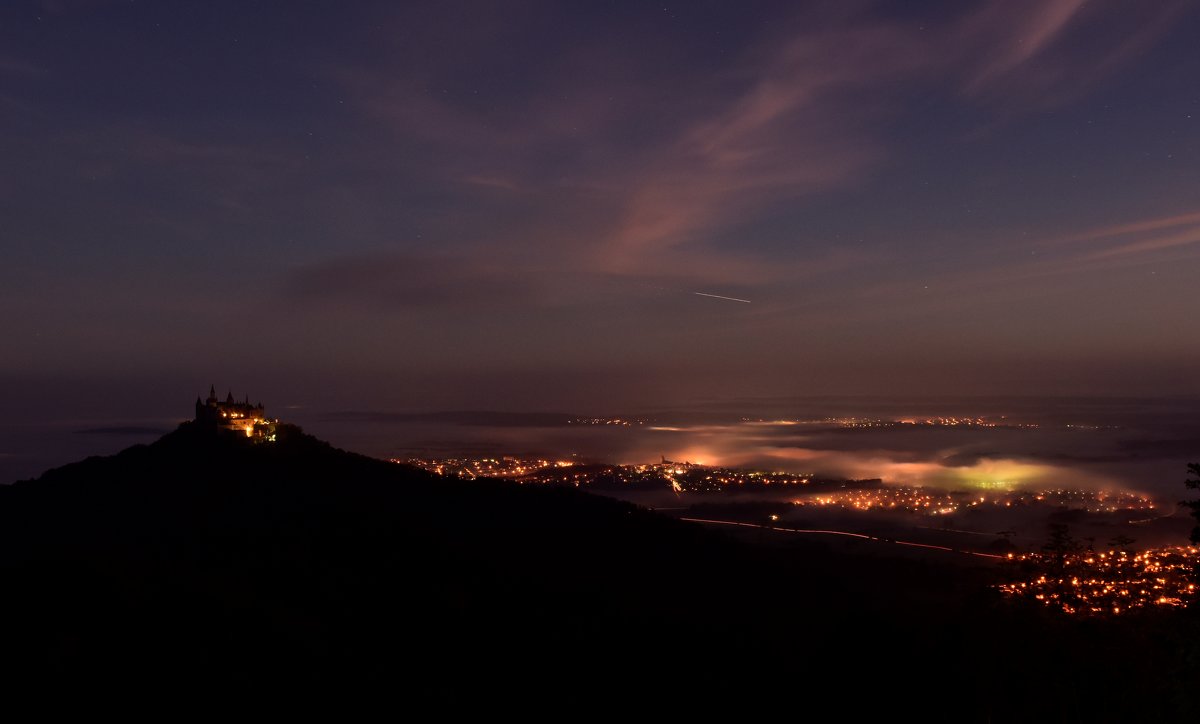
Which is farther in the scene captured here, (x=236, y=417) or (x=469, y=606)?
(x=236, y=417)

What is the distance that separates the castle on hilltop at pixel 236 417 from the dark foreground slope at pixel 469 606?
6.55ft

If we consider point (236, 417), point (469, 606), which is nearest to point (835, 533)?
point (469, 606)

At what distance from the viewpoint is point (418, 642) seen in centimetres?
3316

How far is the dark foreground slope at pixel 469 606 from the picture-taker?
62.2ft

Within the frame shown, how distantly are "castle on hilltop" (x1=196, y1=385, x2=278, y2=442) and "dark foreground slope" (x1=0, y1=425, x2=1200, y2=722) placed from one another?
200 centimetres

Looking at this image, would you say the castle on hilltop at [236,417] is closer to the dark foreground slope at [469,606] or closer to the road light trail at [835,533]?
the dark foreground slope at [469,606]

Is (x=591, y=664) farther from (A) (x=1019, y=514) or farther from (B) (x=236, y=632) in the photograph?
(A) (x=1019, y=514)

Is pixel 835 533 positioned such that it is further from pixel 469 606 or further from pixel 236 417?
pixel 236 417

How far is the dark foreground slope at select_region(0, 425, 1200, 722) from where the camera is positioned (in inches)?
747

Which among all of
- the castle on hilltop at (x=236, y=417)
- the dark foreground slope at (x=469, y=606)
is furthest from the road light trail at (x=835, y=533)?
the castle on hilltop at (x=236, y=417)

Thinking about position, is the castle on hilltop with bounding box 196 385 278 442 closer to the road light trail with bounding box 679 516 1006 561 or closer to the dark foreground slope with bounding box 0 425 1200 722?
the dark foreground slope with bounding box 0 425 1200 722

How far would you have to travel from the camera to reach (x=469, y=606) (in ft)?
131

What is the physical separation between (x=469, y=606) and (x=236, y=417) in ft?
140

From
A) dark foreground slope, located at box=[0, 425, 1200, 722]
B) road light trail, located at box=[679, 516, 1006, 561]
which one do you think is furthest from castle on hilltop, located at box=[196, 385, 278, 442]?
road light trail, located at box=[679, 516, 1006, 561]
